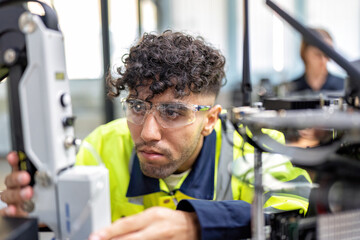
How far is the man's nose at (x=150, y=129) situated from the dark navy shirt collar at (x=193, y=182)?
0.23 meters

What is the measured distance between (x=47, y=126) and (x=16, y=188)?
201 millimetres

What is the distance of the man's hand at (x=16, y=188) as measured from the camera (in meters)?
0.69

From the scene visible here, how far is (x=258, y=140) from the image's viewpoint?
2.51 ft

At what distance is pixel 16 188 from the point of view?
72 centimetres

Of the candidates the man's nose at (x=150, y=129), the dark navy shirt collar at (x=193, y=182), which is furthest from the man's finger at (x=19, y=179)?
the dark navy shirt collar at (x=193, y=182)

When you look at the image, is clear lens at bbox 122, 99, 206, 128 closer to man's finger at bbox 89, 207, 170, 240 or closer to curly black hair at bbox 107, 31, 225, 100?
curly black hair at bbox 107, 31, 225, 100

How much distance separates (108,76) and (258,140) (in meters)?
0.98

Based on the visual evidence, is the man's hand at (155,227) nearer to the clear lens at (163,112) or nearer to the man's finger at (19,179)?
the man's finger at (19,179)

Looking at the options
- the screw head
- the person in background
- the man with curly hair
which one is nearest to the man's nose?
the man with curly hair

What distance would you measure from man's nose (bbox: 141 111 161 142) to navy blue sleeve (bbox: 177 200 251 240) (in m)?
0.38

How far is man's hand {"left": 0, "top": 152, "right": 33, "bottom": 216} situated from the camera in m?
0.69

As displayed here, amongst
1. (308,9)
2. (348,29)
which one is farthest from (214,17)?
(348,29)

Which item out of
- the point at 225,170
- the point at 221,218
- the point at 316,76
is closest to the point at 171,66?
the point at 225,170

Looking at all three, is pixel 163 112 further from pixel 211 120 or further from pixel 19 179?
pixel 19 179
